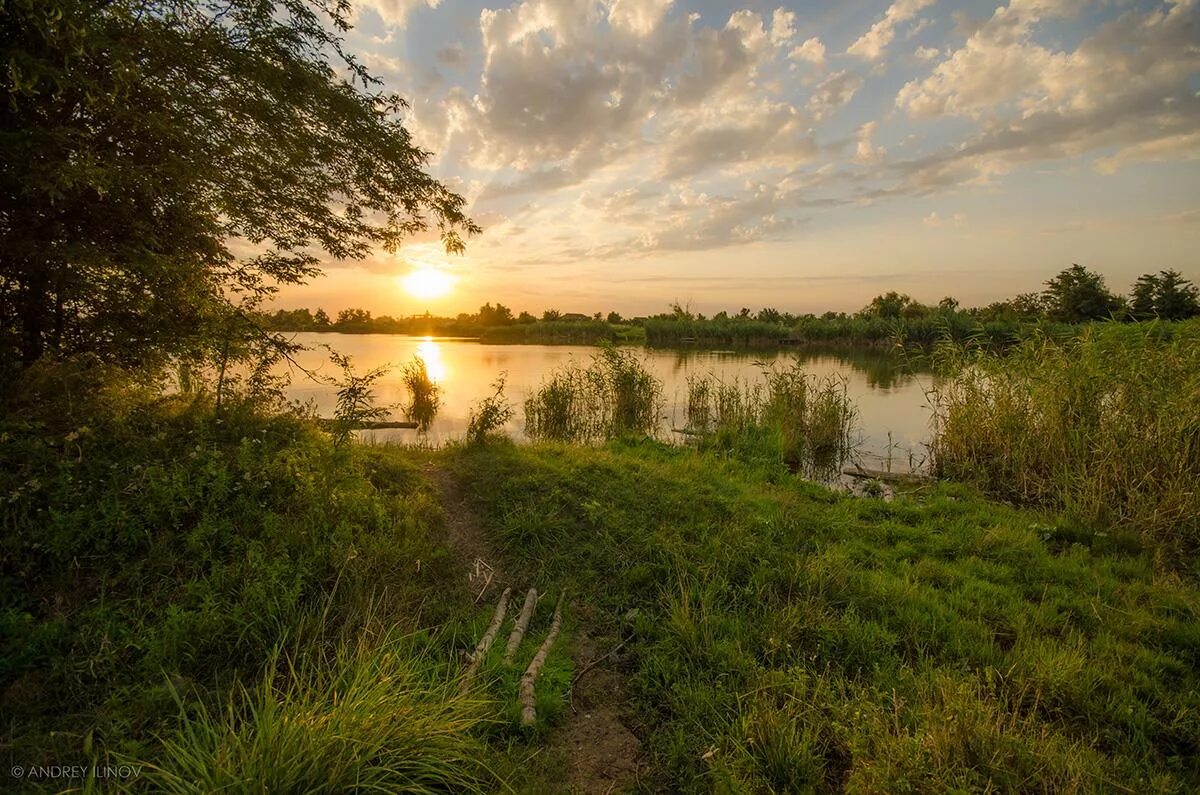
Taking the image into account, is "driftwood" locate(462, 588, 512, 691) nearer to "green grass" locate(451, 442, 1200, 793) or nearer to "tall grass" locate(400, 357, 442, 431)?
"green grass" locate(451, 442, 1200, 793)

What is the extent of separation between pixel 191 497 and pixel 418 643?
2339 millimetres

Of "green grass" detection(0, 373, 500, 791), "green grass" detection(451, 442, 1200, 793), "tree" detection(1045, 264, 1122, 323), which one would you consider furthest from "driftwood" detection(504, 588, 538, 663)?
"tree" detection(1045, 264, 1122, 323)

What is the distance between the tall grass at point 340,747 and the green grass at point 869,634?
1136 millimetres

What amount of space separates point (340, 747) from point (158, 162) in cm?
552

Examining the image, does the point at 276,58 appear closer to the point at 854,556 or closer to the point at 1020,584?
the point at 854,556

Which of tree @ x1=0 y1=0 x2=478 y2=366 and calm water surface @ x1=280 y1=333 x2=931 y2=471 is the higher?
tree @ x1=0 y1=0 x2=478 y2=366

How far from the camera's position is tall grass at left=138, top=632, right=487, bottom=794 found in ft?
6.59

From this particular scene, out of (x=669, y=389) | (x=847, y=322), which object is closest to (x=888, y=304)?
(x=847, y=322)

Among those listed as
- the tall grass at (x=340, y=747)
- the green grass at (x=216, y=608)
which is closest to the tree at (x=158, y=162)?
the green grass at (x=216, y=608)

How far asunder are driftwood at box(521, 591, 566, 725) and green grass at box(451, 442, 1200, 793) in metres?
0.47

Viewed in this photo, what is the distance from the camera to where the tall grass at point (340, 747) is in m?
2.01

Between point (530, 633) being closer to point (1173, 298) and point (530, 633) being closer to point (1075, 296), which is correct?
point (1173, 298)

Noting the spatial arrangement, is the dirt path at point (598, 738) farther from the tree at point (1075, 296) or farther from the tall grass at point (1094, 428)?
the tree at point (1075, 296)

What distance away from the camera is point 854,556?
202 inches
